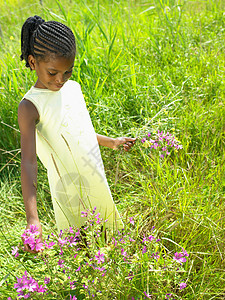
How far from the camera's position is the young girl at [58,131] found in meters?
1.52

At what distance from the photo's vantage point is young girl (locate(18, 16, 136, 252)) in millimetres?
1516

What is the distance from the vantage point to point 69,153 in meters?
1.66

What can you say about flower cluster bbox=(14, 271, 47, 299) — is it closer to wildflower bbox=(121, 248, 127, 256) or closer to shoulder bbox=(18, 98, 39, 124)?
wildflower bbox=(121, 248, 127, 256)

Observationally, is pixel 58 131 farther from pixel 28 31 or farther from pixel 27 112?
pixel 28 31

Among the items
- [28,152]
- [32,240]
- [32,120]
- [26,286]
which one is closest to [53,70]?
[32,120]

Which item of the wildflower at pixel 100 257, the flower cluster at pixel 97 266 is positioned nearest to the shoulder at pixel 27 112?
the flower cluster at pixel 97 266

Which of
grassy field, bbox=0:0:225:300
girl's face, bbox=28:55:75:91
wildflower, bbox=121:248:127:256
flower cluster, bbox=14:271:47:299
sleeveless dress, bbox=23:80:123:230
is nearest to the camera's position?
flower cluster, bbox=14:271:47:299

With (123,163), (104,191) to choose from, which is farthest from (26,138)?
(123,163)

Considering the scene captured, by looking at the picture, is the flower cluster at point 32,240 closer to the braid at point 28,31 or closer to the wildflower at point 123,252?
the wildflower at point 123,252

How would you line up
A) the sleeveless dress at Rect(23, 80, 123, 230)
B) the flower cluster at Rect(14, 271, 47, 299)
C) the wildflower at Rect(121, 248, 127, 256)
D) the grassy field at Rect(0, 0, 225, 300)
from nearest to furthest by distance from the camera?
the flower cluster at Rect(14, 271, 47, 299)
the wildflower at Rect(121, 248, 127, 256)
the sleeveless dress at Rect(23, 80, 123, 230)
the grassy field at Rect(0, 0, 225, 300)

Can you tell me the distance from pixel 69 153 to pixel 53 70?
374 mm

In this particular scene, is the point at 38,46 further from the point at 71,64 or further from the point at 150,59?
the point at 150,59

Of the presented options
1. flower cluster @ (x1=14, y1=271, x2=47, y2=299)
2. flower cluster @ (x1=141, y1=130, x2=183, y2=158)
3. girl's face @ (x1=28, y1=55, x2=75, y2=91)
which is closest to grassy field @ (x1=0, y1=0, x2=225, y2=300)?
flower cluster @ (x1=141, y1=130, x2=183, y2=158)

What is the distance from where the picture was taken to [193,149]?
249 centimetres
